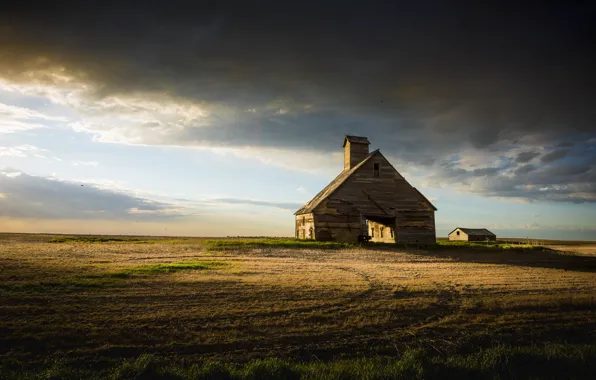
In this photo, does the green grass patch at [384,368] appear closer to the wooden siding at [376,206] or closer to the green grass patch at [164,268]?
the green grass patch at [164,268]

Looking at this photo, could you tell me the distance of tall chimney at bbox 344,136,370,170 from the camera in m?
42.0

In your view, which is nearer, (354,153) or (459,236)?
(354,153)

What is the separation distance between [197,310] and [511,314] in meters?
7.92

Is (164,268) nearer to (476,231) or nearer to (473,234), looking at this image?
(473,234)

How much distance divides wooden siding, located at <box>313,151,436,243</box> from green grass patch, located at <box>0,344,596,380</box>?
25498mm

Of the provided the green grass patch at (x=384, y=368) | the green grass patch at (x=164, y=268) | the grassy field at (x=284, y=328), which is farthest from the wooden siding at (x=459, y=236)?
the green grass patch at (x=384, y=368)

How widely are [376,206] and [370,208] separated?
24.9 inches

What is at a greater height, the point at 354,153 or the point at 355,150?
the point at 355,150

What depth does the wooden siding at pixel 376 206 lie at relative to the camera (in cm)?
3385

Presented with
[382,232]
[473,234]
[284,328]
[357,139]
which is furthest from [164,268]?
[473,234]

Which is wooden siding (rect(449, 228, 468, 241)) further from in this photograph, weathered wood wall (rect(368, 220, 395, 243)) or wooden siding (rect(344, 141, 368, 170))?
wooden siding (rect(344, 141, 368, 170))

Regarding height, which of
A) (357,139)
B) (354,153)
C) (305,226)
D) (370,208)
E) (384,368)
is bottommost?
(384,368)

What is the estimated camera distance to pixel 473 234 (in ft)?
226

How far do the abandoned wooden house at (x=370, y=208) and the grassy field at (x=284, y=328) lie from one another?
20.3m
